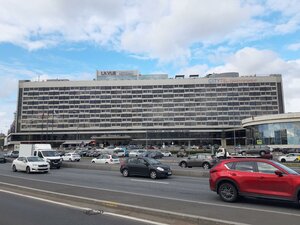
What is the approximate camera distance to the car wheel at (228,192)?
470 inches

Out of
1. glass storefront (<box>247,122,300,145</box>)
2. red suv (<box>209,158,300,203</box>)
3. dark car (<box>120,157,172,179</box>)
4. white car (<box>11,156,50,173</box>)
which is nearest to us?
red suv (<box>209,158,300,203</box>)

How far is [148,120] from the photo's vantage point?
16700 cm

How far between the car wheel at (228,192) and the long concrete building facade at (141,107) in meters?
147

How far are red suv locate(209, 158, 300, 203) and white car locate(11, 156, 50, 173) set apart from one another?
17.9 metres

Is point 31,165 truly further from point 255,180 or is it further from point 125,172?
point 255,180

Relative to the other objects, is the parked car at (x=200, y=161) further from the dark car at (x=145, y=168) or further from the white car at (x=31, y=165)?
the white car at (x=31, y=165)

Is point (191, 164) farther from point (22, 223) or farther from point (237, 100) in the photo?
point (237, 100)

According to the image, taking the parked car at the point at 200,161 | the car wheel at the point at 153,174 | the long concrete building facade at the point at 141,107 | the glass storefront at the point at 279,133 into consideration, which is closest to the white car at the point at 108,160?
the parked car at the point at 200,161

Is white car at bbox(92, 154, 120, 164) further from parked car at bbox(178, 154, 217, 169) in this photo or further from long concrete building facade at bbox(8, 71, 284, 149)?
long concrete building facade at bbox(8, 71, 284, 149)

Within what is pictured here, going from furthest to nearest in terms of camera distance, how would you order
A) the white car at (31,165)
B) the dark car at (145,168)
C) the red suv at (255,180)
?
the white car at (31,165) → the dark car at (145,168) → the red suv at (255,180)

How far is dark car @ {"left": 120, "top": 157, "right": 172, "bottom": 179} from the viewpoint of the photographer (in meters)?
21.9

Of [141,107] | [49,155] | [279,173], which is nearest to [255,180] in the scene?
[279,173]

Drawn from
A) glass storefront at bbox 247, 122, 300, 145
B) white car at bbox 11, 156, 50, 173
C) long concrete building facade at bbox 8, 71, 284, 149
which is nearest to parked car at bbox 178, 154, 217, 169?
white car at bbox 11, 156, 50, 173

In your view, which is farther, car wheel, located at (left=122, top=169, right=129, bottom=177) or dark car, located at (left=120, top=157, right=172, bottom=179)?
car wheel, located at (left=122, top=169, right=129, bottom=177)
